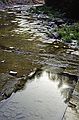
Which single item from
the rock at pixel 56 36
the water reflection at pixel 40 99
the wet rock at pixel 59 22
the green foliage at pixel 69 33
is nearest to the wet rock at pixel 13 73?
the water reflection at pixel 40 99

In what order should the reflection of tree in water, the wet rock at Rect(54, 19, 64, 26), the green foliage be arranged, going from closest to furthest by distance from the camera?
1. the reflection of tree in water
2. the green foliage
3. the wet rock at Rect(54, 19, 64, 26)

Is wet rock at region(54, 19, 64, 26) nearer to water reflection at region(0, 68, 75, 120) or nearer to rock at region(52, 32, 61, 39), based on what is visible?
rock at region(52, 32, 61, 39)

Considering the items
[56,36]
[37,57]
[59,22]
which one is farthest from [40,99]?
[59,22]

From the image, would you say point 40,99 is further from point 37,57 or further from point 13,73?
point 37,57

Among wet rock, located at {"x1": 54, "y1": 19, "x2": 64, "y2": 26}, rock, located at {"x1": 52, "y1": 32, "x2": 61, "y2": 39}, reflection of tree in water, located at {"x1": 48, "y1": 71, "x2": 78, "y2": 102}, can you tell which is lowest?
→ reflection of tree in water, located at {"x1": 48, "y1": 71, "x2": 78, "y2": 102}

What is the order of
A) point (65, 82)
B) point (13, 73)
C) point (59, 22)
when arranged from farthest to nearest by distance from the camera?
1. point (59, 22)
2. point (13, 73)
3. point (65, 82)

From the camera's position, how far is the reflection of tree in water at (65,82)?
6.24 meters

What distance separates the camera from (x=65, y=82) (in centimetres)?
691

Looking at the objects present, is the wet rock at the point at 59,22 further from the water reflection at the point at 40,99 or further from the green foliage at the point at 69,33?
the water reflection at the point at 40,99

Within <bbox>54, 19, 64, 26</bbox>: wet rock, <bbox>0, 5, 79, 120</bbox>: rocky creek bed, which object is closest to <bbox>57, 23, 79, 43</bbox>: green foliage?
<bbox>0, 5, 79, 120</bbox>: rocky creek bed

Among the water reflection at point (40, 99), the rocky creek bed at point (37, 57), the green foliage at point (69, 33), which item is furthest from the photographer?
the green foliage at point (69, 33)

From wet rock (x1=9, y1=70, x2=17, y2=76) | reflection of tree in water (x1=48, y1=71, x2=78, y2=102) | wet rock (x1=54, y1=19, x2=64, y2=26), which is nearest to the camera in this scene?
reflection of tree in water (x1=48, y1=71, x2=78, y2=102)

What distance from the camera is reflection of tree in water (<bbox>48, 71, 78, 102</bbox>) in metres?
6.24

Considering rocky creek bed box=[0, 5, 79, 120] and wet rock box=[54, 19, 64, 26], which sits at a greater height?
wet rock box=[54, 19, 64, 26]
